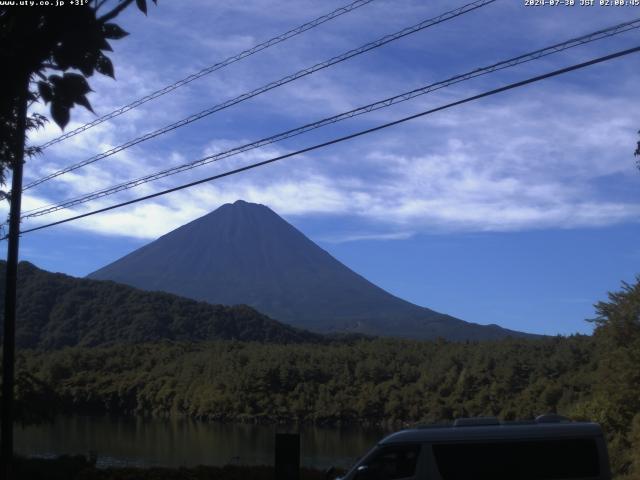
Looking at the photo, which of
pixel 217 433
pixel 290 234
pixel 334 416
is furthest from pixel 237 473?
pixel 290 234

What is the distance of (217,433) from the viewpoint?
147ft

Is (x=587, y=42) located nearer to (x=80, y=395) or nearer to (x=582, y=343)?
(x=582, y=343)

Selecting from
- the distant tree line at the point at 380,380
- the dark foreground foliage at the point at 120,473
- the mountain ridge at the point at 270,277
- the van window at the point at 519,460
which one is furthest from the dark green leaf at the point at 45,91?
the mountain ridge at the point at 270,277

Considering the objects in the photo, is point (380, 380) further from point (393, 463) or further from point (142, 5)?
point (142, 5)

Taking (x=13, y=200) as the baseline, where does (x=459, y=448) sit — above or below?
below

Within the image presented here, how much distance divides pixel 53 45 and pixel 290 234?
179m

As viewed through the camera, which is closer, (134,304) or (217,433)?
(217,433)

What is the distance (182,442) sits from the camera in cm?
3856

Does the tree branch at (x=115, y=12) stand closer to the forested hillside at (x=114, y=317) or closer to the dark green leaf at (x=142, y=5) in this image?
the dark green leaf at (x=142, y=5)

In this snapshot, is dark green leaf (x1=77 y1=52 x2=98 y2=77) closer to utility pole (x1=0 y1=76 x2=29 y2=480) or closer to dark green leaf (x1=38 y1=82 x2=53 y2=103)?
dark green leaf (x1=38 y1=82 x2=53 y2=103)

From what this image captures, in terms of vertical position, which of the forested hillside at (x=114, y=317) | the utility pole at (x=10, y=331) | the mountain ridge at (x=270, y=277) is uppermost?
the mountain ridge at (x=270, y=277)

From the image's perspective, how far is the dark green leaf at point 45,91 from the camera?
427cm

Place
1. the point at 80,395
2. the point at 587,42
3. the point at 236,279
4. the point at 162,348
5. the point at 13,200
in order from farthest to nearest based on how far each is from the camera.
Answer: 1. the point at 236,279
2. the point at 162,348
3. the point at 80,395
4. the point at 13,200
5. the point at 587,42

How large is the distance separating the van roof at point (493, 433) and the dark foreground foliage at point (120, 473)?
7.06 meters
